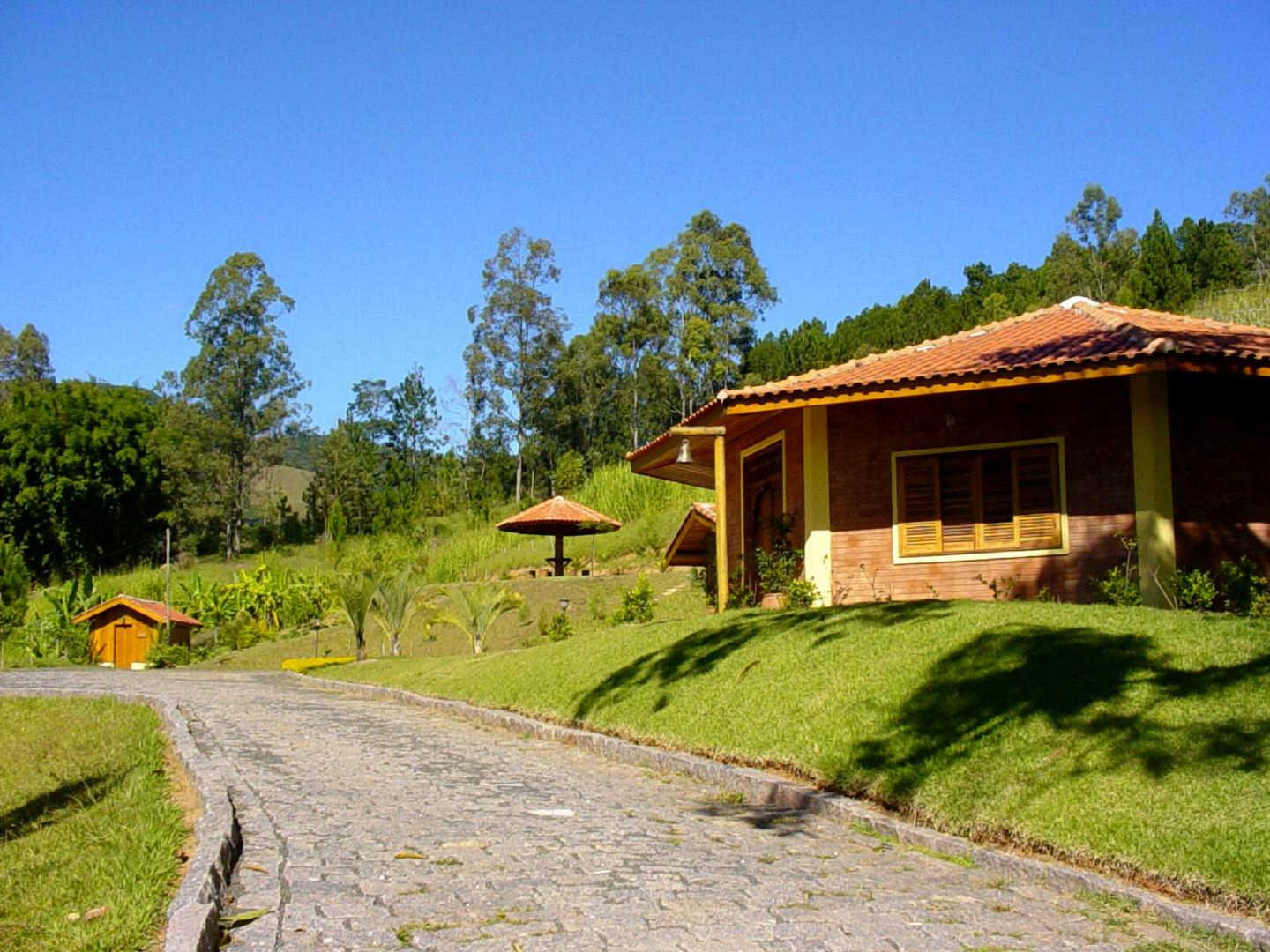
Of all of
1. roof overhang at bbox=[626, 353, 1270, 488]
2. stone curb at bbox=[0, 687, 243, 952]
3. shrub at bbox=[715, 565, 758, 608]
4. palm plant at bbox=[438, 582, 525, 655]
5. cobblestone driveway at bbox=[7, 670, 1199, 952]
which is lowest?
cobblestone driveway at bbox=[7, 670, 1199, 952]

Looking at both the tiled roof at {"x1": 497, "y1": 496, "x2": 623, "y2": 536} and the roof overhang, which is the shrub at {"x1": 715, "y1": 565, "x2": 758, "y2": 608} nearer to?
the roof overhang

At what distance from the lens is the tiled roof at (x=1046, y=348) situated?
13891 mm

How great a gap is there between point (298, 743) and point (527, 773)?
2.94m

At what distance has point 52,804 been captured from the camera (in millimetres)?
8867

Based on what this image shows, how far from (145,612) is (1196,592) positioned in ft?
100

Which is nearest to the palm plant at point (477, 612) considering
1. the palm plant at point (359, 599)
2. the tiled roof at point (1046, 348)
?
the palm plant at point (359, 599)

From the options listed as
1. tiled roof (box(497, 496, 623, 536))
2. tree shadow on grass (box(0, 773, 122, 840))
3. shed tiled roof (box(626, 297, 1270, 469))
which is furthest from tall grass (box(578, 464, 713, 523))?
tree shadow on grass (box(0, 773, 122, 840))

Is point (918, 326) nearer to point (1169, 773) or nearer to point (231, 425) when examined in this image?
point (231, 425)

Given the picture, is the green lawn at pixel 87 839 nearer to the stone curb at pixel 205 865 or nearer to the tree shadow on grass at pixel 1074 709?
the stone curb at pixel 205 865

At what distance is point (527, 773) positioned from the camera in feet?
32.1

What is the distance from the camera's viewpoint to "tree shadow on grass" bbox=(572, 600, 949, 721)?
480 inches

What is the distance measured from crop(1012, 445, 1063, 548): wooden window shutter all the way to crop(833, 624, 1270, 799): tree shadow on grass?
5.56m

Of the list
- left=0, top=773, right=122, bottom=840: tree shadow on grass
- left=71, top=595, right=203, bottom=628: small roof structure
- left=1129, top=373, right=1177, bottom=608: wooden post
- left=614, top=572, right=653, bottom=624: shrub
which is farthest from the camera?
left=71, top=595, right=203, bottom=628: small roof structure

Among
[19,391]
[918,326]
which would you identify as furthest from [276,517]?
[918,326]
